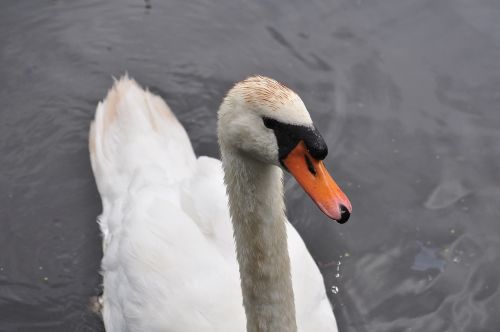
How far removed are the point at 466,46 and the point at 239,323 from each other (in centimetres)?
434

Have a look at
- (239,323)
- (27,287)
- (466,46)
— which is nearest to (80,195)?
(27,287)

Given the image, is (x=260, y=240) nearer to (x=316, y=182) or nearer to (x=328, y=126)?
(x=316, y=182)

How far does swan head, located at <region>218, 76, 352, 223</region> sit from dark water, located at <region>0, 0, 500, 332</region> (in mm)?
2576

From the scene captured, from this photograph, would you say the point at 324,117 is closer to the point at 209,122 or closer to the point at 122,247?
the point at 209,122

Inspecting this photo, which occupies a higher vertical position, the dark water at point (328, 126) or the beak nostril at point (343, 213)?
the beak nostril at point (343, 213)

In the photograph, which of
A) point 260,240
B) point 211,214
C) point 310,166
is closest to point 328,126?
point 211,214

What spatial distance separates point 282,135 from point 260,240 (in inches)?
28.7

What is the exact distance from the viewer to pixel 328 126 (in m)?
7.86

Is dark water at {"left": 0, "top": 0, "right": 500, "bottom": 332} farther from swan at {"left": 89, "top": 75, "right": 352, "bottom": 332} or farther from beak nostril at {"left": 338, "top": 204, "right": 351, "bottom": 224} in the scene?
beak nostril at {"left": 338, "top": 204, "right": 351, "bottom": 224}

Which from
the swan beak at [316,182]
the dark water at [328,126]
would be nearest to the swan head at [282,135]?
the swan beak at [316,182]

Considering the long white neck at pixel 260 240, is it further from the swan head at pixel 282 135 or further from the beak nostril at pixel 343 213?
the beak nostril at pixel 343 213

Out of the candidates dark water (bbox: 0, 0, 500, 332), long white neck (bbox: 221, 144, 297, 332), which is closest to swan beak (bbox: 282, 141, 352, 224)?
long white neck (bbox: 221, 144, 297, 332)

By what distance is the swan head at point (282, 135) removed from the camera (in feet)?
13.5

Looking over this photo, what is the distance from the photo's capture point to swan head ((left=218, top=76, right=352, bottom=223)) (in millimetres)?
4102
